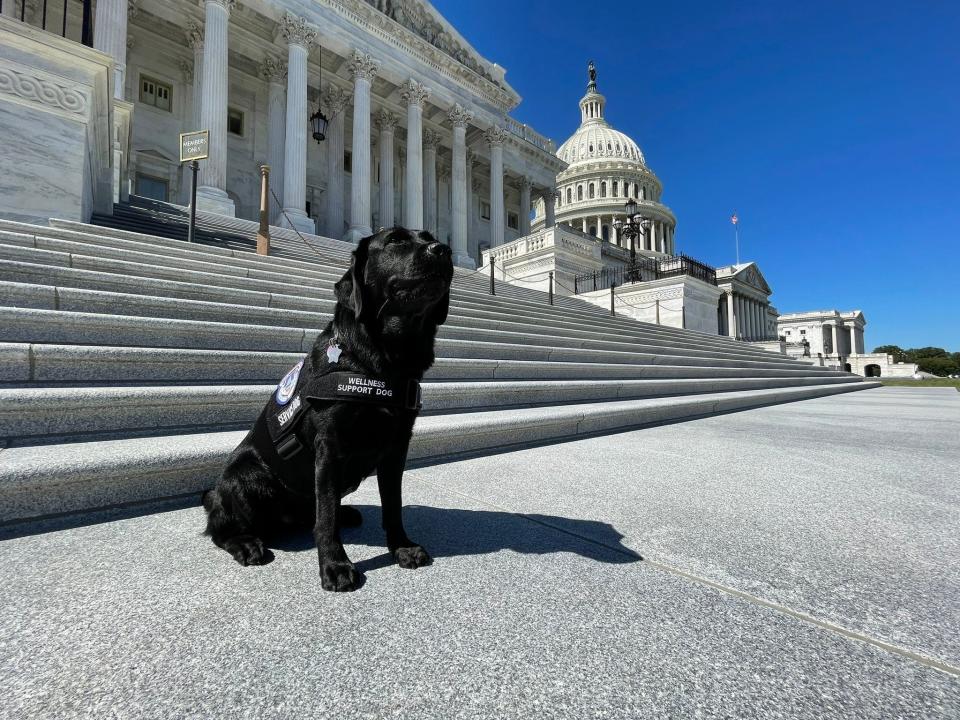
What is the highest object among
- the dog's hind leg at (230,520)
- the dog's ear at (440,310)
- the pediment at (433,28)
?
the pediment at (433,28)

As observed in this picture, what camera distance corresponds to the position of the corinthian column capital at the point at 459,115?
26328 millimetres

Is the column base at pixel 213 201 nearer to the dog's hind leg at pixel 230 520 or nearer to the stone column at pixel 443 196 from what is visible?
the dog's hind leg at pixel 230 520

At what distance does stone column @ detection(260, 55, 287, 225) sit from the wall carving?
13954 millimetres

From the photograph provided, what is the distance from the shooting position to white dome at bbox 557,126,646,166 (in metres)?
74.5

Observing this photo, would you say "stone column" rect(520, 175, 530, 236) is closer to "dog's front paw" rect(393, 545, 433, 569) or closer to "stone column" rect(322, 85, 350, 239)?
"stone column" rect(322, 85, 350, 239)

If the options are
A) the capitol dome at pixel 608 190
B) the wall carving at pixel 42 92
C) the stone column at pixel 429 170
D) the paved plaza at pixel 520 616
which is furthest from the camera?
the capitol dome at pixel 608 190

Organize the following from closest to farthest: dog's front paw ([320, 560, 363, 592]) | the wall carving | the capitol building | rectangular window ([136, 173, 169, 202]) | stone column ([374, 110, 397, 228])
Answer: dog's front paw ([320, 560, 363, 592])
the wall carving
the capitol building
rectangular window ([136, 173, 169, 202])
stone column ([374, 110, 397, 228])

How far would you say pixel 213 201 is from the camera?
52.6 ft

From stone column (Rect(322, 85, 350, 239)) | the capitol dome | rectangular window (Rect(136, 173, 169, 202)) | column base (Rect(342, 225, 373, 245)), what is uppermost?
the capitol dome

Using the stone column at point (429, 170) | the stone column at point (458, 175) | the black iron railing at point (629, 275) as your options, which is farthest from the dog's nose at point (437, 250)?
the stone column at point (429, 170)

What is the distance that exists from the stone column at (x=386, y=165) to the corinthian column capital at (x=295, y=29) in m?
7.45

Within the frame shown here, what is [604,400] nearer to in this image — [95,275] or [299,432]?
[299,432]

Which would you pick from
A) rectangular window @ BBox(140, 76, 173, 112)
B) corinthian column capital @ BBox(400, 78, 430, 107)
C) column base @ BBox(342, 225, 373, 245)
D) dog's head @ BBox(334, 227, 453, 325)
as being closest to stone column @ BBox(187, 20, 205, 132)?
rectangular window @ BBox(140, 76, 173, 112)

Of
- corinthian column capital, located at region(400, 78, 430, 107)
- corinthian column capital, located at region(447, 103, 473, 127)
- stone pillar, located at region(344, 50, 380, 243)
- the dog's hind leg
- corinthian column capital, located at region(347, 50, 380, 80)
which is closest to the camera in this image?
the dog's hind leg
